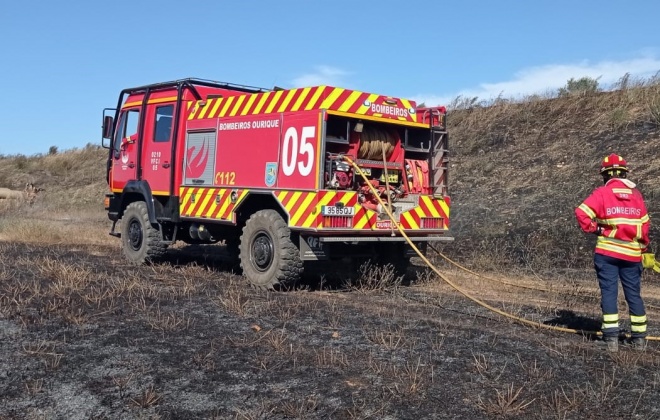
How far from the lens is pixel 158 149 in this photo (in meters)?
11.1

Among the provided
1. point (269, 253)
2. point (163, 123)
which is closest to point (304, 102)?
point (269, 253)

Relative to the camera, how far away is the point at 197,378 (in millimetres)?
4652

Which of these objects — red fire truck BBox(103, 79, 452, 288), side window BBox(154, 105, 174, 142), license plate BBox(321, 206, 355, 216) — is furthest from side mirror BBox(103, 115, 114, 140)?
license plate BBox(321, 206, 355, 216)

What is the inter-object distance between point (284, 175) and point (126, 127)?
4.51 m

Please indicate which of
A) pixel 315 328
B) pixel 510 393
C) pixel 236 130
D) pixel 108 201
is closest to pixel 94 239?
pixel 108 201

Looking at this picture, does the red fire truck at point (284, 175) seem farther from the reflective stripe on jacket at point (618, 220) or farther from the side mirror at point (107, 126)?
the reflective stripe on jacket at point (618, 220)

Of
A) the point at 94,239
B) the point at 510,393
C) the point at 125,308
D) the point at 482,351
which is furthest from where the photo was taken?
the point at 94,239

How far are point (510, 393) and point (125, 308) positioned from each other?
4.21m

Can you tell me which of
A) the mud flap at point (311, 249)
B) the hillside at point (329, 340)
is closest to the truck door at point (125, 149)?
the hillside at point (329, 340)

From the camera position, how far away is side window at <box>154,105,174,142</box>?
1094cm

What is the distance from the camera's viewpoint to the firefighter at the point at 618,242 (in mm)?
5852

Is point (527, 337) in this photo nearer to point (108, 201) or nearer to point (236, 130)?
point (236, 130)

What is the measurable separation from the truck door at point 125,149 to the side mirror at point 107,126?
12cm

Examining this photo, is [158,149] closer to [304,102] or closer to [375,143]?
[304,102]
